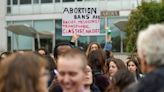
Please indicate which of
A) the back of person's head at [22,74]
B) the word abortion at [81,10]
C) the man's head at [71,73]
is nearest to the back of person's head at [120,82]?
the man's head at [71,73]

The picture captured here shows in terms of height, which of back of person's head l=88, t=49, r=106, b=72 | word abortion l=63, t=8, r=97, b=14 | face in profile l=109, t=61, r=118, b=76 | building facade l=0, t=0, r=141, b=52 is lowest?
building facade l=0, t=0, r=141, b=52

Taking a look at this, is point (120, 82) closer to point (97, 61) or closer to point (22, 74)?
point (97, 61)

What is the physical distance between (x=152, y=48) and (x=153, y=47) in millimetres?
10

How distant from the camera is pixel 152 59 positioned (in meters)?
4.29

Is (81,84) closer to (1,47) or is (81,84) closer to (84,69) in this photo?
(84,69)

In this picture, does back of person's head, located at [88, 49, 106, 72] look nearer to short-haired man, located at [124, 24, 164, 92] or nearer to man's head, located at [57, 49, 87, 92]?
man's head, located at [57, 49, 87, 92]

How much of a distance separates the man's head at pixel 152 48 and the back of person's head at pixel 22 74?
78 centimetres

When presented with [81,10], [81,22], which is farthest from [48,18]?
[81,22]

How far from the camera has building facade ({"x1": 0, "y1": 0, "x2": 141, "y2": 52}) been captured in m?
35.7

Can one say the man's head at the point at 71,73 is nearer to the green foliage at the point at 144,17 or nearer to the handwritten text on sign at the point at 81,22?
the handwritten text on sign at the point at 81,22

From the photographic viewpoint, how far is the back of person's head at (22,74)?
3881mm

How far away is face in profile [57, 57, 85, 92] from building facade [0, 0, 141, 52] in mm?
30042

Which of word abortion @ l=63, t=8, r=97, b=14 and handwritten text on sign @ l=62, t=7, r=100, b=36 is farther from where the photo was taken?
word abortion @ l=63, t=8, r=97, b=14

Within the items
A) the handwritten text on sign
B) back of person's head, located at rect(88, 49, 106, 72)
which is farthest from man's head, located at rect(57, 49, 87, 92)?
the handwritten text on sign
